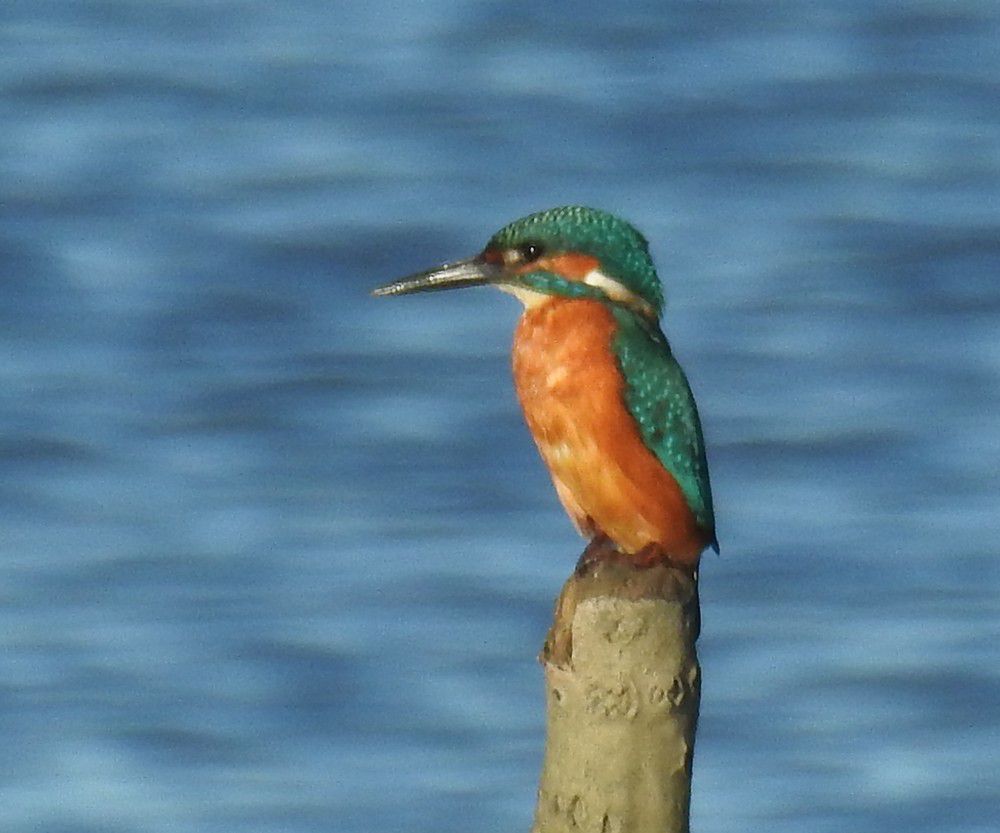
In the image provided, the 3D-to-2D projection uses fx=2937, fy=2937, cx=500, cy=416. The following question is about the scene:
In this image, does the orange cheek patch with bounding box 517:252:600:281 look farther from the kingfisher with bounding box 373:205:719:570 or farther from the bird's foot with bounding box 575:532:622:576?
the bird's foot with bounding box 575:532:622:576

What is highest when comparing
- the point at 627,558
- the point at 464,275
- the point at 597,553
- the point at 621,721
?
the point at 464,275

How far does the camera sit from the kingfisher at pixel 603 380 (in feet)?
21.1

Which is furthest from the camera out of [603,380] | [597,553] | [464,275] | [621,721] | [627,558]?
[464,275]

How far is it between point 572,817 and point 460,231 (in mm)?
9423

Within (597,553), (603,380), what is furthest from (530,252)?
(597,553)

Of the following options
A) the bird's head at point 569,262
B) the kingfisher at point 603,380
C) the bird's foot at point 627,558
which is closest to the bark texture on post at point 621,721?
the bird's foot at point 627,558

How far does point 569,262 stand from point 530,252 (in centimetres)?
9

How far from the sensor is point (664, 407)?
6.46m

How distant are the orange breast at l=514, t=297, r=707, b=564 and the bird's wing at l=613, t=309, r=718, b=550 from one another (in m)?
0.02

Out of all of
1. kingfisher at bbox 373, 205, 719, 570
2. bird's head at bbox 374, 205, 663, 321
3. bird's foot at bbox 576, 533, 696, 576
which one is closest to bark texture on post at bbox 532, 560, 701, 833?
bird's foot at bbox 576, 533, 696, 576

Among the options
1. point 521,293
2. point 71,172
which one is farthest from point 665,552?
point 71,172

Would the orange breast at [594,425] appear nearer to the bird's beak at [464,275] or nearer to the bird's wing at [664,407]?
the bird's wing at [664,407]

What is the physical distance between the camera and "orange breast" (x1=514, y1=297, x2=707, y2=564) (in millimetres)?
6438

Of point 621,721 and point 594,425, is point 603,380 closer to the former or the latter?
point 594,425
